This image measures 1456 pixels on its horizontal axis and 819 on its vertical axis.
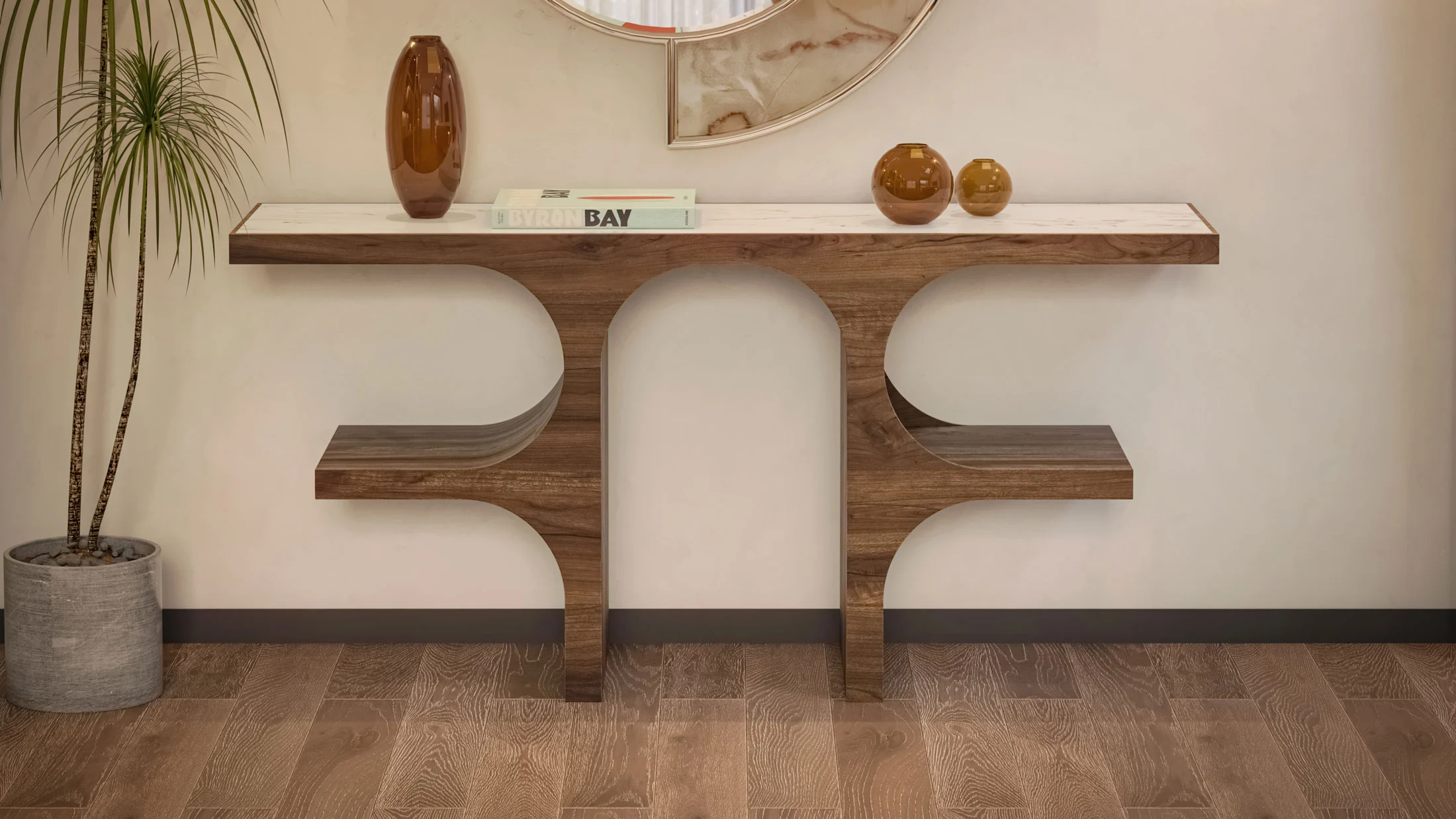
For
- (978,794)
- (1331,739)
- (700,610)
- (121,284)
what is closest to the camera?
(978,794)

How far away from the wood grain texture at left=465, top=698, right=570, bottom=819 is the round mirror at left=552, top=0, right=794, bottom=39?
1.31m

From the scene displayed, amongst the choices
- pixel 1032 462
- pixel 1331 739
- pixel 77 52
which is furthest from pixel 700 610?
pixel 77 52

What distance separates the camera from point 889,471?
8.90 feet

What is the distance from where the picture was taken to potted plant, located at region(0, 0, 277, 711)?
2631 mm

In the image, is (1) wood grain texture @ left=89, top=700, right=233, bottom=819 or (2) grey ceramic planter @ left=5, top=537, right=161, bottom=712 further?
(2) grey ceramic planter @ left=5, top=537, right=161, bottom=712

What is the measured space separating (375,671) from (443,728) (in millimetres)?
307

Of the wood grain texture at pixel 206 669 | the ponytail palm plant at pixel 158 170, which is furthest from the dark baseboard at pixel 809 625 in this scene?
the ponytail palm plant at pixel 158 170

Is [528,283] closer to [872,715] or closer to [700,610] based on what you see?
[700,610]

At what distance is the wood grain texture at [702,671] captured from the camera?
111 inches

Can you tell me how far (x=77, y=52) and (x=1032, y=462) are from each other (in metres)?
1.99

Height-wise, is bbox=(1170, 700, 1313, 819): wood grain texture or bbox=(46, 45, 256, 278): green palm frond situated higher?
bbox=(46, 45, 256, 278): green palm frond

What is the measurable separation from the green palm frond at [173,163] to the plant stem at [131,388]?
4cm

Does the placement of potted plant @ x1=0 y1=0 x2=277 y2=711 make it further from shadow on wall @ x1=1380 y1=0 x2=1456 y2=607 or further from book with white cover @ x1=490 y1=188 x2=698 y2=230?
shadow on wall @ x1=1380 y1=0 x2=1456 y2=607

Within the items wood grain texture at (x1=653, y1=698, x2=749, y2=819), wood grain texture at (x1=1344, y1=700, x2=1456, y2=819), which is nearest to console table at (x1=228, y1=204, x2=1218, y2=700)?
wood grain texture at (x1=653, y1=698, x2=749, y2=819)
